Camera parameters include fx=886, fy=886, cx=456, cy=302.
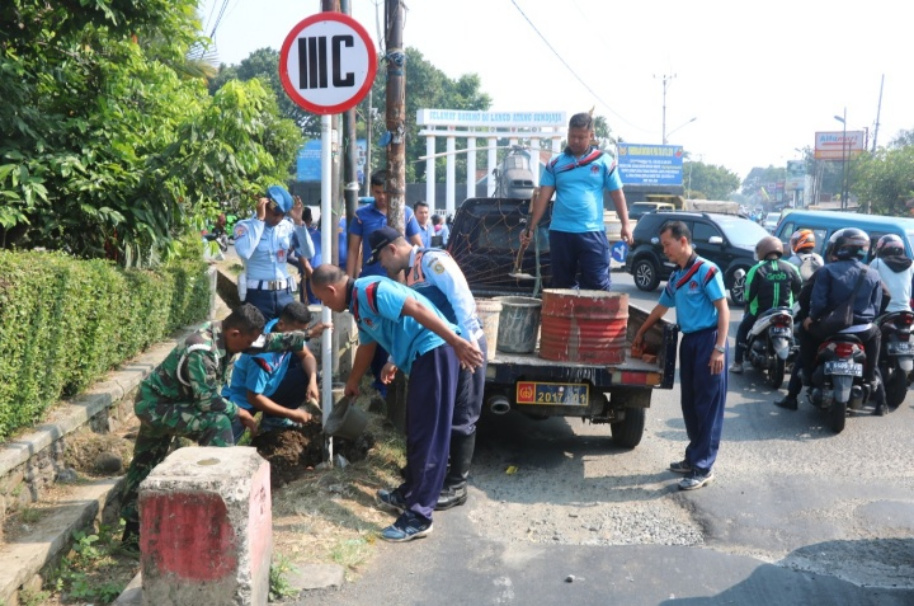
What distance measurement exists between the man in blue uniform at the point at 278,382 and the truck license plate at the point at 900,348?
542 centimetres

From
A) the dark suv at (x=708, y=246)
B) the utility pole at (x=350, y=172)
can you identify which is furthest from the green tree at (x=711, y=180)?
the utility pole at (x=350, y=172)

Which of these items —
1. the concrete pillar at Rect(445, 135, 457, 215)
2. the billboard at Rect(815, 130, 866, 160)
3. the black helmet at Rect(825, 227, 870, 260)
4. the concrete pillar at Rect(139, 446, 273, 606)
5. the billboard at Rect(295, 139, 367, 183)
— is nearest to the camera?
the concrete pillar at Rect(139, 446, 273, 606)

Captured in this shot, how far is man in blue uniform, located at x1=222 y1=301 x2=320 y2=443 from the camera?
575 cm

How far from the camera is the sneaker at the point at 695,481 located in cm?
591

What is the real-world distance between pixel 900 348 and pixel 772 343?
121 centimetres

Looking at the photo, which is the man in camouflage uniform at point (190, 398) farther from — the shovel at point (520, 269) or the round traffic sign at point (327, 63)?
the shovel at point (520, 269)

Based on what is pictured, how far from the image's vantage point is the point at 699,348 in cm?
594

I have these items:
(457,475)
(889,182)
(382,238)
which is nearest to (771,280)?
(382,238)

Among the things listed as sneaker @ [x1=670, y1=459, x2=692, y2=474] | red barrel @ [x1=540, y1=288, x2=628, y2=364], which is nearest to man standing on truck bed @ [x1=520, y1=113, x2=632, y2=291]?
red barrel @ [x1=540, y1=288, x2=628, y2=364]

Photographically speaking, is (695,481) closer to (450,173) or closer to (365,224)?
(365,224)

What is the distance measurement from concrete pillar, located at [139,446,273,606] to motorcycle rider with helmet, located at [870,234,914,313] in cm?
693

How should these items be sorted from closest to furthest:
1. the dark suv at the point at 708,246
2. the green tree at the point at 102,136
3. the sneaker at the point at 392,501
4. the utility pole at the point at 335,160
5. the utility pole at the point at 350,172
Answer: the sneaker at the point at 392,501, the green tree at the point at 102,136, the utility pole at the point at 335,160, the utility pole at the point at 350,172, the dark suv at the point at 708,246

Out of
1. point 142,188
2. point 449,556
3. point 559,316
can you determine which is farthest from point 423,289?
point 142,188

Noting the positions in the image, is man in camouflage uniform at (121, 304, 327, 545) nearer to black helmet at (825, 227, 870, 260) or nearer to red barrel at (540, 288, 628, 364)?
red barrel at (540, 288, 628, 364)
